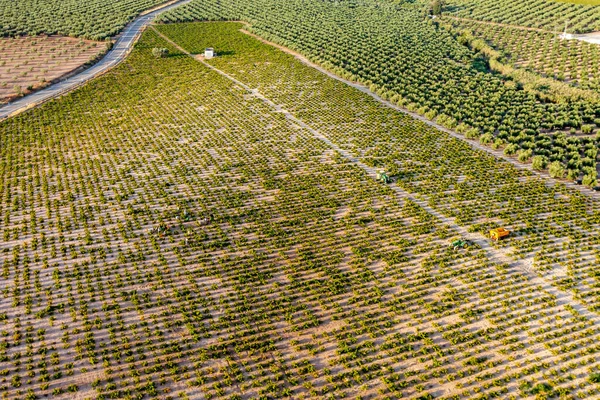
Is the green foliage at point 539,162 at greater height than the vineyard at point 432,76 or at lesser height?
lesser

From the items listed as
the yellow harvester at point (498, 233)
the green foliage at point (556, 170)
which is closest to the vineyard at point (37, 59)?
the yellow harvester at point (498, 233)

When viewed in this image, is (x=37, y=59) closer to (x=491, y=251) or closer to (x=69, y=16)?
(x=69, y=16)

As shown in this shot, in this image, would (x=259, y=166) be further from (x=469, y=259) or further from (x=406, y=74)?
(x=406, y=74)

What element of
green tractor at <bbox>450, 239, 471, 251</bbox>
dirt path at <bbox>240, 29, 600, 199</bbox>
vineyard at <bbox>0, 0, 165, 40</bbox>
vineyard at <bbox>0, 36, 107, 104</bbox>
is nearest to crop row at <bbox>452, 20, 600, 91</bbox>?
dirt path at <bbox>240, 29, 600, 199</bbox>

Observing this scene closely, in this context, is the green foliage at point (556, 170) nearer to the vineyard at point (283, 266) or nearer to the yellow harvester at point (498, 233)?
the vineyard at point (283, 266)

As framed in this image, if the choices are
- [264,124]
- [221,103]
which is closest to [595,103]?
[264,124]

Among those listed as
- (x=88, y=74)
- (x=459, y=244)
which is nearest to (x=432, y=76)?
(x=459, y=244)

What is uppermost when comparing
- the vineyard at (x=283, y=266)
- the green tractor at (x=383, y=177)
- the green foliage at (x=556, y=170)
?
the green foliage at (x=556, y=170)
